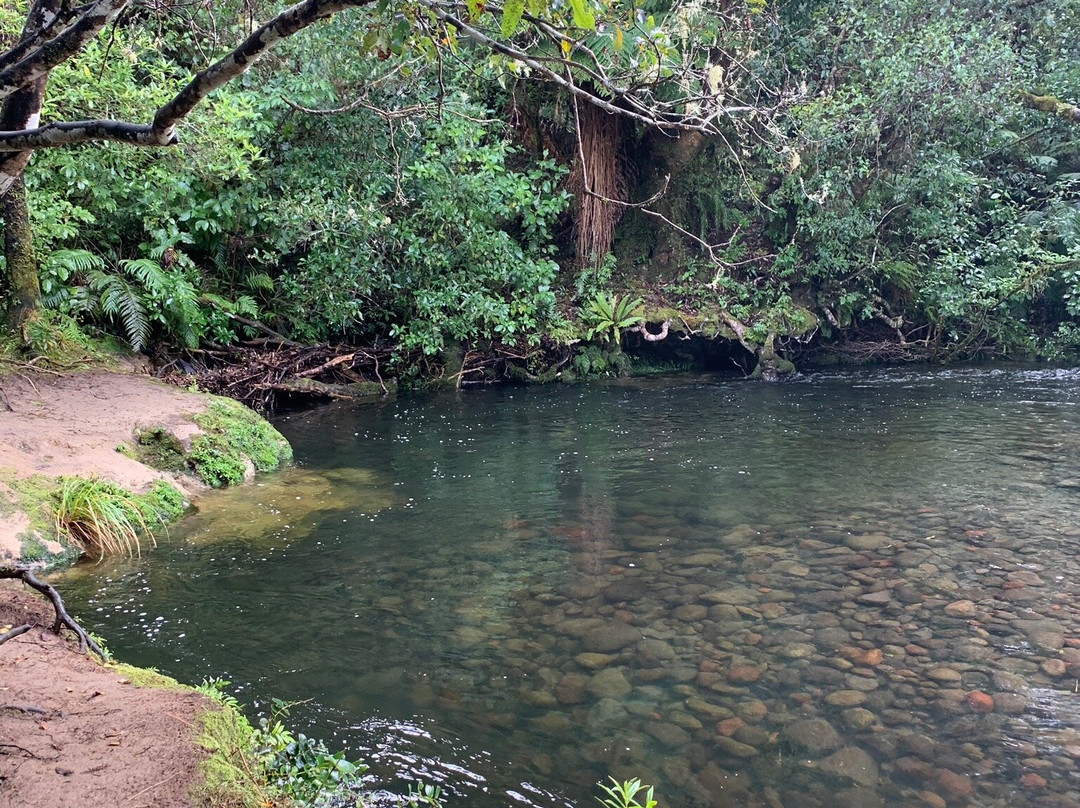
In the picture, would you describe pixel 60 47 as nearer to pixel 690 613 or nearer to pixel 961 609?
pixel 690 613

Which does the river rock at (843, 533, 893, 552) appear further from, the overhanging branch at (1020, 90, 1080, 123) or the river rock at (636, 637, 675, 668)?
the overhanging branch at (1020, 90, 1080, 123)

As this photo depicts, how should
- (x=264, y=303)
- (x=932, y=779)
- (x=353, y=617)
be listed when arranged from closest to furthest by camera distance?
(x=932, y=779) → (x=353, y=617) → (x=264, y=303)

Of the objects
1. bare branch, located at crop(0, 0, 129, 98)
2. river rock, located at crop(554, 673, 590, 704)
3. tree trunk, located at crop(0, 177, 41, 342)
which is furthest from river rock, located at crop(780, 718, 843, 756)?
tree trunk, located at crop(0, 177, 41, 342)

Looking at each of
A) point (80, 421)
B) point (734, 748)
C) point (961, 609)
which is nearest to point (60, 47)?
point (734, 748)

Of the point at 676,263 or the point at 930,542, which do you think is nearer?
the point at 930,542

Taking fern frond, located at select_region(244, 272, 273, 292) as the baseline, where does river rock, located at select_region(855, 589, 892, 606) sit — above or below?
below

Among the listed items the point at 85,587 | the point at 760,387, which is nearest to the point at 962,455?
the point at 760,387

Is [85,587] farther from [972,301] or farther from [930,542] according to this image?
[972,301]

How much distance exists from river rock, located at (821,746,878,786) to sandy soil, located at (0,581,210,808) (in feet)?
9.36

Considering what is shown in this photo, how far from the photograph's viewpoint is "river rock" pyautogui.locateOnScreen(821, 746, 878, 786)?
3949 mm

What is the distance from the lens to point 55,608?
4266 mm

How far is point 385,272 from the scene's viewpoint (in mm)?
14453

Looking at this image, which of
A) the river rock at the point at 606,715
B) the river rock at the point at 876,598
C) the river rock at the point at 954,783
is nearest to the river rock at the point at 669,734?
the river rock at the point at 606,715

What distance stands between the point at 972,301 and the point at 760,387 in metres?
4.79
